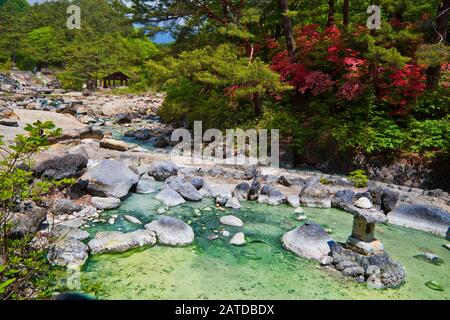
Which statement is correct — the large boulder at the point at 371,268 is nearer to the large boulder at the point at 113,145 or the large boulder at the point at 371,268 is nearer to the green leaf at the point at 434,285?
the green leaf at the point at 434,285

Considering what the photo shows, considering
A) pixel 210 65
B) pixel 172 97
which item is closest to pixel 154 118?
pixel 172 97

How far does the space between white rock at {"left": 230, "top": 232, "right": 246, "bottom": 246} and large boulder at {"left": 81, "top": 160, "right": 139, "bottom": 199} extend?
9.98ft

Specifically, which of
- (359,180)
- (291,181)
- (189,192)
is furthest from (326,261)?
(359,180)

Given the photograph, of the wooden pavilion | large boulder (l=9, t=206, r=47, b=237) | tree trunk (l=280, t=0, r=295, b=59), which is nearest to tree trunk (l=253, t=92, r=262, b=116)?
tree trunk (l=280, t=0, r=295, b=59)

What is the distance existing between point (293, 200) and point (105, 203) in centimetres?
447

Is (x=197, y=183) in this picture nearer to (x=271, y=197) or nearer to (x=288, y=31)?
(x=271, y=197)

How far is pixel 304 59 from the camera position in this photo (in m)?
12.1

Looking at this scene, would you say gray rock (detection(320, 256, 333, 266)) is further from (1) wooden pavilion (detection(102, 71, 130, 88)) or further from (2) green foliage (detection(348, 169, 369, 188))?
(1) wooden pavilion (detection(102, 71, 130, 88))

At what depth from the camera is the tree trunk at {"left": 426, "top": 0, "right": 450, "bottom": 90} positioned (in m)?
9.78

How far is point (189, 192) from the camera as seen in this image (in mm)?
7875

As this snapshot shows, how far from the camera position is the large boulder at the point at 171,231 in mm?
5586

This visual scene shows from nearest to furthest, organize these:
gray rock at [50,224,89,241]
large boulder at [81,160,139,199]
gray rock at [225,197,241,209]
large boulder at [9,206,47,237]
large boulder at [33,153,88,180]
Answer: large boulder at [9,206,47,237], gray rock at [50,224,89,241], large boulder at [33,153,88,180], large boulder at [81,160,139,199], gray rock at [225,197,241,209]

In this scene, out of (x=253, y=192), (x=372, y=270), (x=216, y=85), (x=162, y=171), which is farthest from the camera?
(x=216, y=85)
